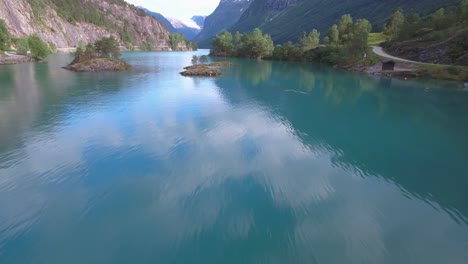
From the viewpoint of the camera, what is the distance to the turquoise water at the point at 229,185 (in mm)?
14281

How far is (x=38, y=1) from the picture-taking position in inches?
7820

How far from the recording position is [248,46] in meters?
167

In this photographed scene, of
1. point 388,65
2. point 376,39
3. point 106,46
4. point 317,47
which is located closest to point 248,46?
point 317,47

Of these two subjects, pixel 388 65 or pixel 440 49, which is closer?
pixel 440 49

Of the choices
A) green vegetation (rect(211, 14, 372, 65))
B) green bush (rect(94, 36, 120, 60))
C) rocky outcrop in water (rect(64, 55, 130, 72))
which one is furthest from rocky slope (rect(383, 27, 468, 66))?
green bush (rect(94, 36, 120, 60))

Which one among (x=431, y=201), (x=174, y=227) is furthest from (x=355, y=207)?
(x=174, y=227)

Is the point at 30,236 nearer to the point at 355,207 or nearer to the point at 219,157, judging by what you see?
the point at 219,157

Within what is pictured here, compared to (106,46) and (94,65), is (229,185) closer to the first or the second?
(94,65)

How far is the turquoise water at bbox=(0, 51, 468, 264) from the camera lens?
14.3 meters

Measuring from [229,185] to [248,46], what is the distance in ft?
515

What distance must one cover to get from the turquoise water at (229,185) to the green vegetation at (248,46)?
125354mm

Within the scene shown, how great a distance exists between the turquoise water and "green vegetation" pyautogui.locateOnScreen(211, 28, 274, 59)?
12535 cm

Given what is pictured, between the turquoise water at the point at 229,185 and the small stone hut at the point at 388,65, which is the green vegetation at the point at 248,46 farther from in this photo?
the turquoise water at the point at 229,185

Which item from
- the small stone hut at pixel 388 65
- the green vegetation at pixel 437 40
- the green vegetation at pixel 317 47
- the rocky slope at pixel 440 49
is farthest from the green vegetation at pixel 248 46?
the small stone hut at pixel 388 65
